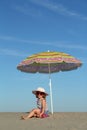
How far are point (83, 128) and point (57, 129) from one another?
2.23ft

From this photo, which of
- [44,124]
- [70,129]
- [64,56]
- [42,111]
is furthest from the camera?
[64,56]

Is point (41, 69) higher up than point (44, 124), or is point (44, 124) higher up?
point (41, 69)

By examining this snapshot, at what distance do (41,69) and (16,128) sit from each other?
7820mm

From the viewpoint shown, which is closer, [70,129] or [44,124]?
[70,129]

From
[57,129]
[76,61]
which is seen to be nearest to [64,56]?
[76,61]

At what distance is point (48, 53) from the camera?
14289mm

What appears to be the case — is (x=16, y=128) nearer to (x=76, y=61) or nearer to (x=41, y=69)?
(x=76, y=61)

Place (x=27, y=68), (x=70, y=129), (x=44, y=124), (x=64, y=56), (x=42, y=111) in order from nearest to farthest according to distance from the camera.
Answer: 1. (x=70, y=129)
2. (x=44, y=124)
3. (x=42, y=111)
4. (x=64, y=56)
5. (x=27, y=68)

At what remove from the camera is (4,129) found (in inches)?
350

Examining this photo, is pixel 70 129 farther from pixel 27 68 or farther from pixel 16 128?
pixel 27 68

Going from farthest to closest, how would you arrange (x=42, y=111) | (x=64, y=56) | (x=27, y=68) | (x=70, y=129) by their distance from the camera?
(x=27, y=68) < (x=64, y=56) < (x=42, y=111) < (x=70, y=129)

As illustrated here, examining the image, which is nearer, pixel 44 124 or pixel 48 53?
pixel 44 124

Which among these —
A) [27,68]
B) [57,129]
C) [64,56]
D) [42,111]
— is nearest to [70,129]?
[57,129]

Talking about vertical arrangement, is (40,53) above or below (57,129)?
above
